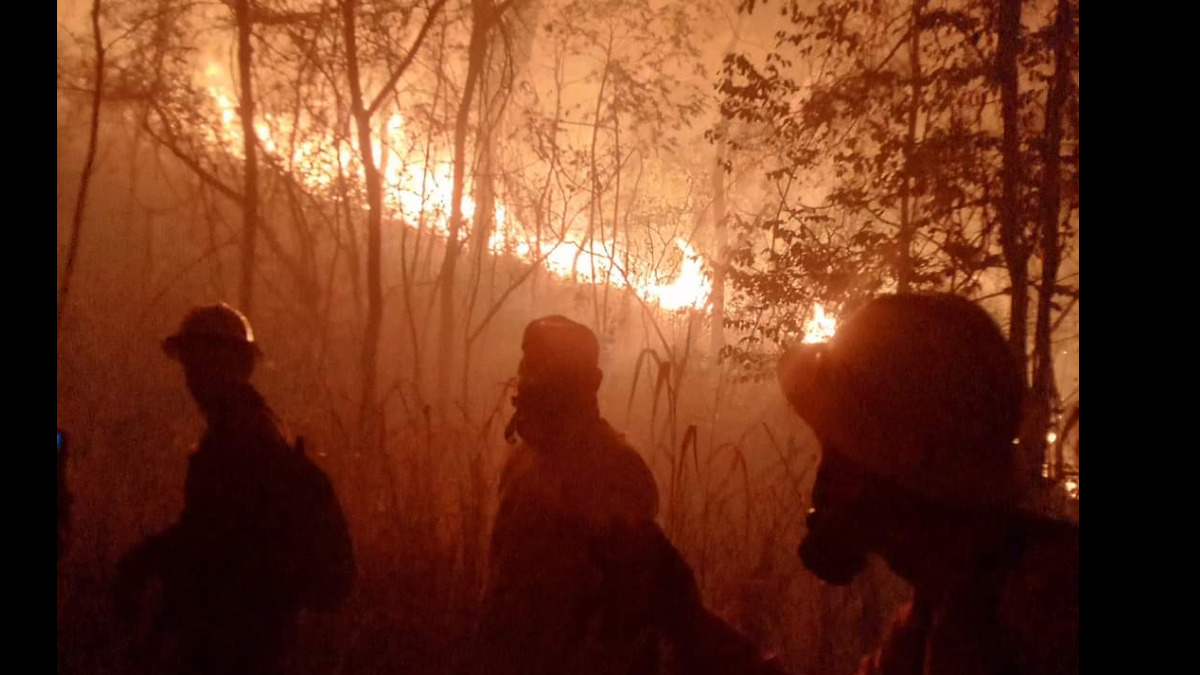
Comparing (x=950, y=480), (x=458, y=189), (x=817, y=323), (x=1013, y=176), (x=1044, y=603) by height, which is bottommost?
(x=1044, y=603)

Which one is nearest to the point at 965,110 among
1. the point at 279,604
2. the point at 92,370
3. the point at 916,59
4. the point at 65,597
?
the point at 916,59

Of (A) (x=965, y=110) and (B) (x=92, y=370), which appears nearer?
(A) (x=965, y=110)

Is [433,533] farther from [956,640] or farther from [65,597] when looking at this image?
[956,640]

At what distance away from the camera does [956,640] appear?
611 millimetres

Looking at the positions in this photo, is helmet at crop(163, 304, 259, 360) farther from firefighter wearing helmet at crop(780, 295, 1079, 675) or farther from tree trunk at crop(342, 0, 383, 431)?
tree trunk at crop(342, 0, 383, 431)

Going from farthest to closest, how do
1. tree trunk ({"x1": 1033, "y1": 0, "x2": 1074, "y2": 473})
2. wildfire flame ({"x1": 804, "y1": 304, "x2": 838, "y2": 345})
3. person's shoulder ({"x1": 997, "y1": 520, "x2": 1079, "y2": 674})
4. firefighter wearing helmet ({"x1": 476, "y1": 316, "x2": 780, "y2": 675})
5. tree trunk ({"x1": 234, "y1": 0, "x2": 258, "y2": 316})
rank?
tree trunk ({"x1": 234, "y1": 0, "x2": 258, "y2": 316}), wildfire flame ({"x1": 804, "y1": 304, "x2": 838, "y2": 345}), tree trunk ({"x1": 1033, "y1": 0, "x2": 1074, "y2": 473}), firefighter wearing helmet ({"x1": 476, "y1": 316, "x2": 780, "y2": 675}), person's shoulder ({"x1": 997, "y1": 520, "x2": 1079, "y2": 674})

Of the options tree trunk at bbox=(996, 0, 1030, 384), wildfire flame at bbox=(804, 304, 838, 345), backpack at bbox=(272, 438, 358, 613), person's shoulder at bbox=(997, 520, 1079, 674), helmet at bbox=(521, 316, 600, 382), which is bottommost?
backpack at bbox=(272, 438, 358, 613)

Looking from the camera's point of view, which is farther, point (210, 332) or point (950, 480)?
point (210, 332)

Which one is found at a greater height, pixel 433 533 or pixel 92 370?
pixel 92 370

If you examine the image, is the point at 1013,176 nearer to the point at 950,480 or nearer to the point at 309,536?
the point at 950,480

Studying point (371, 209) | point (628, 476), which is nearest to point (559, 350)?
point (628, 476)

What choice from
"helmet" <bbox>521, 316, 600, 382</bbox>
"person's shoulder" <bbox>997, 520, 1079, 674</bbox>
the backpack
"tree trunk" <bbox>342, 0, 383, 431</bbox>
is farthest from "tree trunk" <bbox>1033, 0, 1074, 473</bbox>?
"tree trunk" <bbox>342, 0, 383, 431</bbox>
